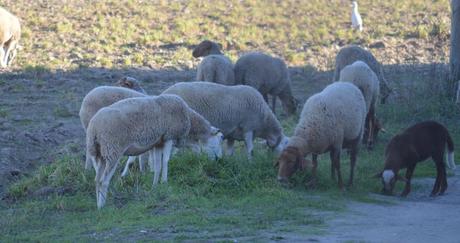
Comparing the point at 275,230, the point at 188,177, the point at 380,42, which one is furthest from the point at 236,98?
the point at 380,42

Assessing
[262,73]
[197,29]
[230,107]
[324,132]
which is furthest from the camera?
[197,29]

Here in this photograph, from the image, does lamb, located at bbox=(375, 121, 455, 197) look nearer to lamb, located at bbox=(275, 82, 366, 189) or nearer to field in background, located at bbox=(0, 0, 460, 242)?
field in background, located at bbox=(0, 0, 460, 242)

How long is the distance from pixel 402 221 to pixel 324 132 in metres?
2.32

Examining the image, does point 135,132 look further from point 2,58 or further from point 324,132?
point 2,58

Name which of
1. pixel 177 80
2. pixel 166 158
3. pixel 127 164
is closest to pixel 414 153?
pixel 166 158

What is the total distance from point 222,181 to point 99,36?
55.6 ft

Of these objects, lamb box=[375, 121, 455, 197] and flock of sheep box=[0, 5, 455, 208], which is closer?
flock of sheep box=[0, 5, 455, 208]

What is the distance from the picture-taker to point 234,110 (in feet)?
47.8

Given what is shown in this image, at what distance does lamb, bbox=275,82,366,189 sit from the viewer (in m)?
12.9

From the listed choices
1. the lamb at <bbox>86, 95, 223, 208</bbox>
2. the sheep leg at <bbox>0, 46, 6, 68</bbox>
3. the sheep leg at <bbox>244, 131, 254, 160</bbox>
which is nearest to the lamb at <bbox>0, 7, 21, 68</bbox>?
the sheep leg at <bbox>0, 46, 6, 68</bbox>

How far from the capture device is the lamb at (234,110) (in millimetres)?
14352

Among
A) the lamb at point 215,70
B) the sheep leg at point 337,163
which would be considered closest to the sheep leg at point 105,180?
the sheep leg at point 337,163

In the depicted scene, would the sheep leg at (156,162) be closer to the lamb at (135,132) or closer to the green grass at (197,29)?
the lamb at (135,132)

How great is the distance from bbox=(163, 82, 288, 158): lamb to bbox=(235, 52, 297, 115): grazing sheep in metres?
3.14
